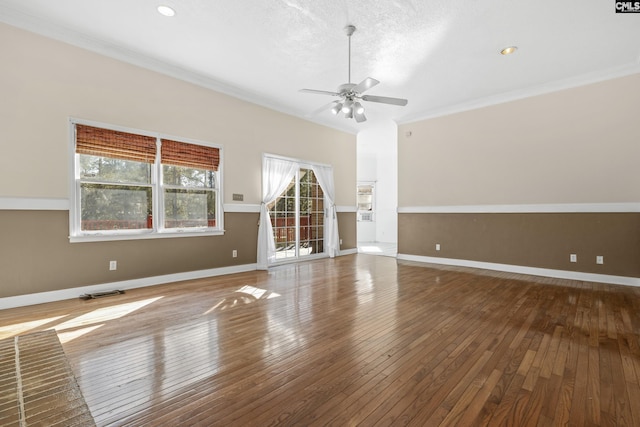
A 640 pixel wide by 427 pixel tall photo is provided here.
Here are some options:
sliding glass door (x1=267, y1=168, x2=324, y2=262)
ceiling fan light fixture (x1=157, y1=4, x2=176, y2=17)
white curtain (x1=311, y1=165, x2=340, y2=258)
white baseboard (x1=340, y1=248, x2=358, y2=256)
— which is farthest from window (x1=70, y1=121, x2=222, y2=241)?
white baseboard (x1=340, y1=248, x2=358, y2=256)

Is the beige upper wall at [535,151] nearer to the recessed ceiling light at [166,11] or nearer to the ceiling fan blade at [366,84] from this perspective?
the ceiling fan blade at [366,84]

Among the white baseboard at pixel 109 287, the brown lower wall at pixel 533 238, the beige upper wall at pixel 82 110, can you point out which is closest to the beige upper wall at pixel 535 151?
the brown lower wall at pixel 533 238

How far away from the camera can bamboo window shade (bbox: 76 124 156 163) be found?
378cm

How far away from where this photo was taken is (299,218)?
6586 millimetres

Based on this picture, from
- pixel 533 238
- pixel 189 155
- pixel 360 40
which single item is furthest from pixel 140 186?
pixel 533 238

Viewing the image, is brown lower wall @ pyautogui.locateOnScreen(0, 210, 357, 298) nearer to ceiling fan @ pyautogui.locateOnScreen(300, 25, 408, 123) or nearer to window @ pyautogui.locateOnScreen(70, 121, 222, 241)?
window @ pyautogui.locateOnScreen(70, 121, 222, 241)

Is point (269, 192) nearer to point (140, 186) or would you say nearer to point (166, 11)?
point (140, 186)

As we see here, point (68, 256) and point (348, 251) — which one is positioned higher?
point (68, 256)

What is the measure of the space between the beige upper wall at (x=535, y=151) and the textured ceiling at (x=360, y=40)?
1.33ft

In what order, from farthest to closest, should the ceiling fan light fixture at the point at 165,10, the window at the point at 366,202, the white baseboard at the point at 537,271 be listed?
the window at the point at 366,202 → the white baseboard at the point at 537,271 → the ceiling fan light fixture at the point at 165,10

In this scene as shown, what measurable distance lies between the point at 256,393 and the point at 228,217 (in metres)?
3.84

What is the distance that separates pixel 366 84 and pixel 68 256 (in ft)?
13.9

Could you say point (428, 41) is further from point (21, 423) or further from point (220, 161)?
point (21, 423)

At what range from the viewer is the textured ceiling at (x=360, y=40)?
10.4ft
